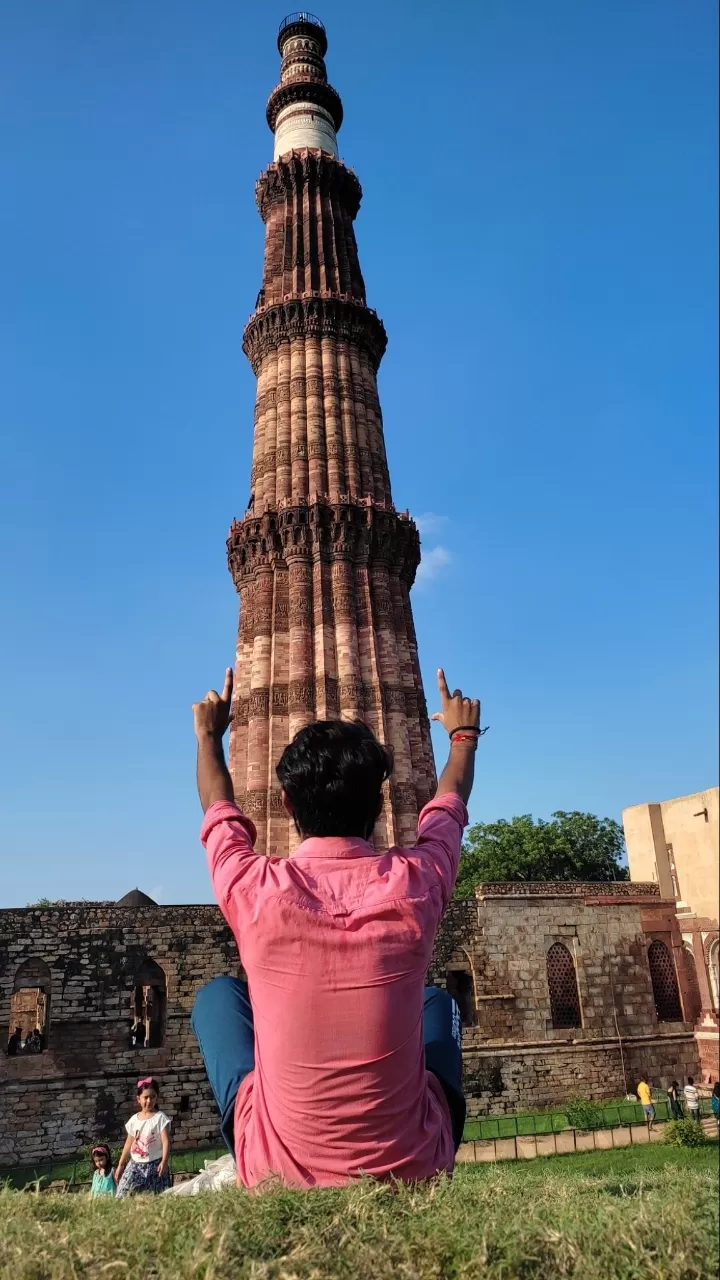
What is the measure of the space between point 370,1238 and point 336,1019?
44cm

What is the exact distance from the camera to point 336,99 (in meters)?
29.5

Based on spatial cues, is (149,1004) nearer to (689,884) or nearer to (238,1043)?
(689,884)

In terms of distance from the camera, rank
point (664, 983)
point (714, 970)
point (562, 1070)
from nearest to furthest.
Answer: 1. point (562, 1070)
2. point (714, 970)
3. point (664, 983)

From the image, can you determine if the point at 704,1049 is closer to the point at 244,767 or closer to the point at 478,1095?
the point at 478,1095

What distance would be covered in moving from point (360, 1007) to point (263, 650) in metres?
19.2

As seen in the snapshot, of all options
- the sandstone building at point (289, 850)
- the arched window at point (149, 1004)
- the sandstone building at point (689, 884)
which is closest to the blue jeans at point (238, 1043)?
the sandstone building at point (689, 884)

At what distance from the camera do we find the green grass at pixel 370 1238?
156 centimetres

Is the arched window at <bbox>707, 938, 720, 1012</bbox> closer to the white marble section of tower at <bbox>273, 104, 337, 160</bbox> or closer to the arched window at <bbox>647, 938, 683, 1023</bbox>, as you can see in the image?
the arched window at <bbox>647, 938, 683, 1023</bbox>

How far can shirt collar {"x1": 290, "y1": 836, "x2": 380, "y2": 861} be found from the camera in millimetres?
2160

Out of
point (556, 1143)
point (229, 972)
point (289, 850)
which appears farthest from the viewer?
point (289, 850)

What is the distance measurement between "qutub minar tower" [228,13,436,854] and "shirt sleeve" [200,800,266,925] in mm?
16242

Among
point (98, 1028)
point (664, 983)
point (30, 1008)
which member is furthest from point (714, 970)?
point (30, 1008)

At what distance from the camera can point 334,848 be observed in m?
2.17

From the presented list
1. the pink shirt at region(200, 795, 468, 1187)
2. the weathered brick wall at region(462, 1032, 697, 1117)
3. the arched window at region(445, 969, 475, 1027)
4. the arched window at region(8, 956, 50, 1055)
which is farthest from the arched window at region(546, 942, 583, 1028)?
the pink shirt at region(200, 795, 468, 1187)
